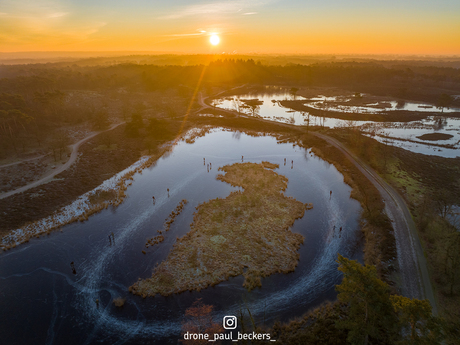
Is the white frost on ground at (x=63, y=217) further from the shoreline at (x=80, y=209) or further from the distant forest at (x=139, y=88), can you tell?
the distant forest at (x=139, y=88)

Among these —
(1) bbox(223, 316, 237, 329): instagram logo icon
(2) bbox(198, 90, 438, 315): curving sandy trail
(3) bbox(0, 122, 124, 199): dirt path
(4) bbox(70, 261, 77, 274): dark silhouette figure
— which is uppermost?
(3) bbox(0, 122, 124, 199): dirt path

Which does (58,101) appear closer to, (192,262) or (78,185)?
(78,185)

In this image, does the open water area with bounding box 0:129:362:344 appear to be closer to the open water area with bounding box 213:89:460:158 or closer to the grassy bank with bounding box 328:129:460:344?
the grassy bank with bounding box 328:129:460:344

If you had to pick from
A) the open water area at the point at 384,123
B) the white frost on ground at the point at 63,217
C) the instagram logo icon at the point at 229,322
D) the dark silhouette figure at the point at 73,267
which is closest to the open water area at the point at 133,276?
the dark silhouette figure at the point at 73,267

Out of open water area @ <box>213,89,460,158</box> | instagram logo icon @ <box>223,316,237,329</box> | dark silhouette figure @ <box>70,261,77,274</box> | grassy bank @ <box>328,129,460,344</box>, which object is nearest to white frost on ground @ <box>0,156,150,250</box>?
dark silhouette figure @ <box>70,261,77,274</box>

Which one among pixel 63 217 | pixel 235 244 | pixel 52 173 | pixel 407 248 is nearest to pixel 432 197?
pixel 407 248

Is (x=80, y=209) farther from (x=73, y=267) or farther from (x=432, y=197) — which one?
(x=432, y=197)

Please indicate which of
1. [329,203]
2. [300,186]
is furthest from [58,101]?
[329,203]
